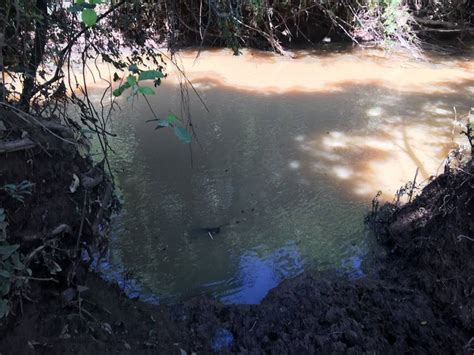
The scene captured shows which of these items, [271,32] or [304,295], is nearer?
[304,295]

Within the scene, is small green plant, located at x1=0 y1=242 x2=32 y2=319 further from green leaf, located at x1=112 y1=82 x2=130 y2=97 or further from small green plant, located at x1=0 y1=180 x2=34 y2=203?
green leaf, located at x1=112 y1=82 x2=130 y2=97

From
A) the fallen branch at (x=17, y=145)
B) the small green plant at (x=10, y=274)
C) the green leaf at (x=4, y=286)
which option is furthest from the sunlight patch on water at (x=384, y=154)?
the green leaf at (x=4, y=286)

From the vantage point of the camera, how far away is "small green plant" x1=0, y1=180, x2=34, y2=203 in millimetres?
2049

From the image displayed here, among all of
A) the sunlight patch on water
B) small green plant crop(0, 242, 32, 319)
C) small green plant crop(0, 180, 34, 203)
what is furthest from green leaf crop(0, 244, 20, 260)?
the sunlight patch on water

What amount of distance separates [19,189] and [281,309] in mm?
1641

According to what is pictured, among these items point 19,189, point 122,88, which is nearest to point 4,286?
point 19,189

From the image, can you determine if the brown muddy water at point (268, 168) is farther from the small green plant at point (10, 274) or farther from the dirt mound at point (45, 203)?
the small green plant at point (10, 274)

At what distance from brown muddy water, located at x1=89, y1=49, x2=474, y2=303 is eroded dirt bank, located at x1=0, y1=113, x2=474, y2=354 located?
18.3 inches

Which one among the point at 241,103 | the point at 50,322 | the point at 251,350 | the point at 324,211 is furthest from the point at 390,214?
the point at 241,103

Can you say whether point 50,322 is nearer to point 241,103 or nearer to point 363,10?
point 241,103

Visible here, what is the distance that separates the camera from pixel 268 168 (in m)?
4.97

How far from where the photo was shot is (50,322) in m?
2.11

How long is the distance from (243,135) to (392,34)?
17.2 ft

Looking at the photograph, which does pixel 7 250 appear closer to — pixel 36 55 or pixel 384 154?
pixel 36 55
